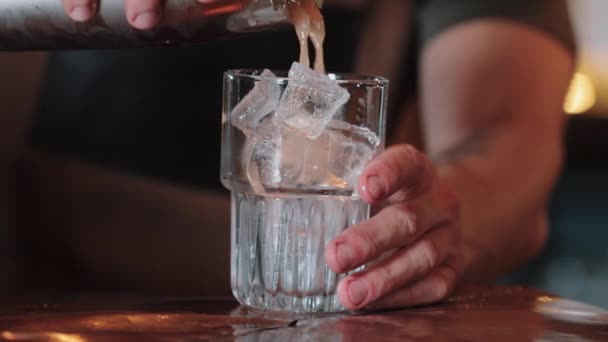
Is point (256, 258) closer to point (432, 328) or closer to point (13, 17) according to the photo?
point (432, 328)

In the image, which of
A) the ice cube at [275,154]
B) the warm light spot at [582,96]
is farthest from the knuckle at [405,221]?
the warm light spot at [582,96]

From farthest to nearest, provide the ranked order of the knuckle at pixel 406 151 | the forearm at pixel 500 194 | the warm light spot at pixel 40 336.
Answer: the forearm at pixel 500 194
the knuckle at pixel 406 151
the warm light spot at pixel 40 336

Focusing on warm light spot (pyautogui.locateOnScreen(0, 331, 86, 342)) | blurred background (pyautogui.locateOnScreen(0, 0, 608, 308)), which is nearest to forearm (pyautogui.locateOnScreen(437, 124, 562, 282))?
blurred background (pyautogui.locateOnScreen(0, 0, 608, 308))

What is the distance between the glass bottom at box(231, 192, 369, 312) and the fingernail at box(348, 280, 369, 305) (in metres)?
0.03

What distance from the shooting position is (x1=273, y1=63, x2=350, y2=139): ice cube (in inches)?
37.4

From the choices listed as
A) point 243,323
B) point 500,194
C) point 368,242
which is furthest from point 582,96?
point 243,323

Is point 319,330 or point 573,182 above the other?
point 573,182

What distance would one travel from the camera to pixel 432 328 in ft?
2.98

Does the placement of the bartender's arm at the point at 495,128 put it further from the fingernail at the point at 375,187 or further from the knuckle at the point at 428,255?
the fingernail at the point at 375,187

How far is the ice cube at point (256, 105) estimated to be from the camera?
0.96 metres

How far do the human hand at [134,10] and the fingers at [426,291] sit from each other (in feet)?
1.21

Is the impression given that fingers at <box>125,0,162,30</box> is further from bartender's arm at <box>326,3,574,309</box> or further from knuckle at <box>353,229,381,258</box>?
bartender's arm at <box>326,3,574,309</box>

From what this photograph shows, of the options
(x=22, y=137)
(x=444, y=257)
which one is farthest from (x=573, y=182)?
(x=444, y=257)

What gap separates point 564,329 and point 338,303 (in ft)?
0.74
